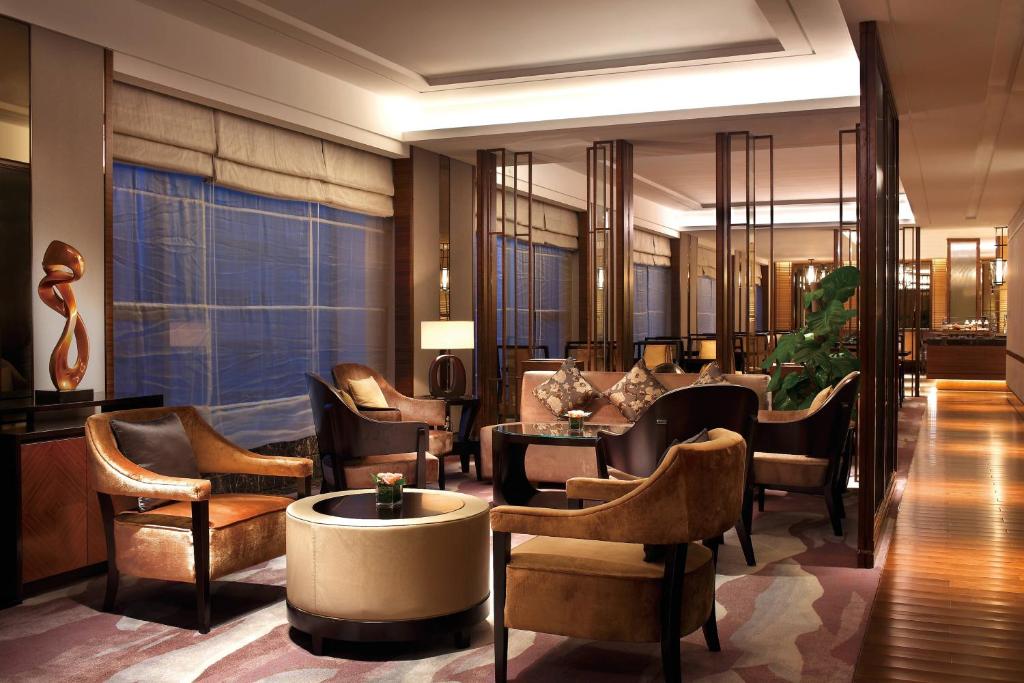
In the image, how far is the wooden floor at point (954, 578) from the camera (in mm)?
3580

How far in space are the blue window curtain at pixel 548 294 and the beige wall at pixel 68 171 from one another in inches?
210

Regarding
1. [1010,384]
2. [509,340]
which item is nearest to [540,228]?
[509,340]

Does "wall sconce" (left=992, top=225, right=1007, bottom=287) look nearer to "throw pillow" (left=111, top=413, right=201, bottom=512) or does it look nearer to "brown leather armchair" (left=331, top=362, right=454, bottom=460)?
"brown leather armchair" (left=331, top=362, right=454, bottom=460)

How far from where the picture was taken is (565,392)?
684 centimetres

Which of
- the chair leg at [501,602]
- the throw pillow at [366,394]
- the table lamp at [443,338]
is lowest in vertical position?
the chair leg at [501,602]

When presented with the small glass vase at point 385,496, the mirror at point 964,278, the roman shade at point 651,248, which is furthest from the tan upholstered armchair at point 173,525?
the mirror at point 964,278

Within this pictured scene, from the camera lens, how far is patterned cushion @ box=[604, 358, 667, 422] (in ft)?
21.5

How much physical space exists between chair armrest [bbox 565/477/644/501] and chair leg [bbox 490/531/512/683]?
550mm

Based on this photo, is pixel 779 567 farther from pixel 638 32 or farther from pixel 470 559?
pixel 638 32

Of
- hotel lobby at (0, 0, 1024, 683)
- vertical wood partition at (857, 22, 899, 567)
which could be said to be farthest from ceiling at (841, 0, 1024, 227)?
vertical wood partition at (857, 22, 899, 567)

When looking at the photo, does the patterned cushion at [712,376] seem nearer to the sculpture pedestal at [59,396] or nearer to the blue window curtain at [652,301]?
the sculpture pedestal at [59,396]

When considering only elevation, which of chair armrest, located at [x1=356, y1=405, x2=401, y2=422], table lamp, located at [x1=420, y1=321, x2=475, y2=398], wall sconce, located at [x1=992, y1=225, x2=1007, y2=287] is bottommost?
chair armrest, located at [x1=356, y1=405, x2=401, y2=422]

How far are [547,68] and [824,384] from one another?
315 cm

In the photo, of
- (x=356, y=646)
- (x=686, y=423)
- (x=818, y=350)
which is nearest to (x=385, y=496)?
(x=356, y=646)
